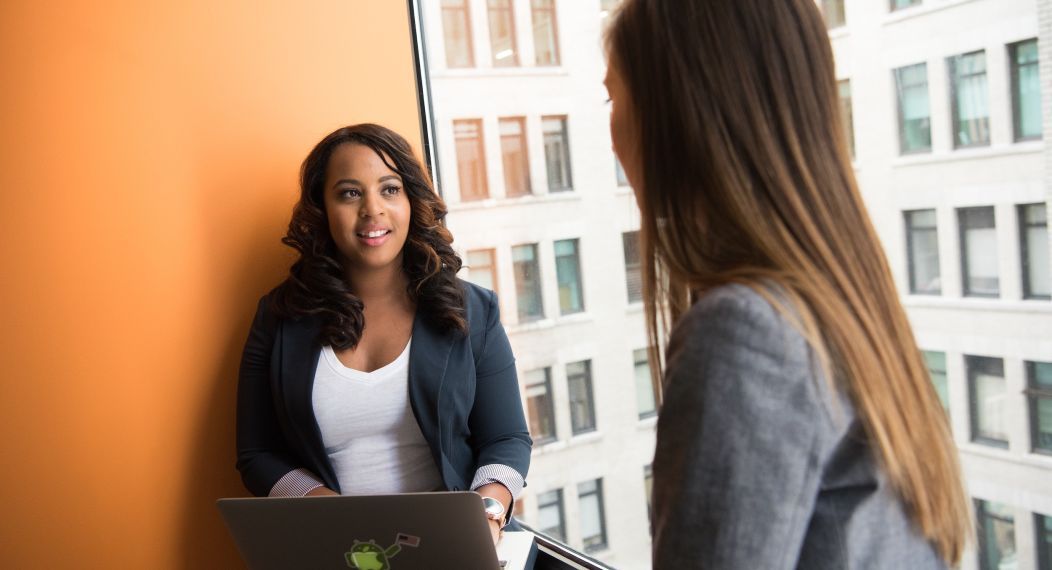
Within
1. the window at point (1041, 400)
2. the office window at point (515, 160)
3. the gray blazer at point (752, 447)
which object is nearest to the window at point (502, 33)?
the office window at point (515, 160)

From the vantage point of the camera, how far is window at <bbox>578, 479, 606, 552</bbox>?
10.1ft

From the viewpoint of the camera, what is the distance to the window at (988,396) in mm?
1732

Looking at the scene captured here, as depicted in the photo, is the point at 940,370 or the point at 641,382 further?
the point at 641,382

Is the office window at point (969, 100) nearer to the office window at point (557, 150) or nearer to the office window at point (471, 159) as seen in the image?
the office window at point (557, 150)

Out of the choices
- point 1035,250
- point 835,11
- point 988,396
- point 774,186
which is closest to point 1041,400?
point 988,396

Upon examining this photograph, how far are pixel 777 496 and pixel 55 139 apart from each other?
6.34 ft

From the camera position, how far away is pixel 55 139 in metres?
1.99

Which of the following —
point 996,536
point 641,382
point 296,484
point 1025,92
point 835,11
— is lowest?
point 996,536

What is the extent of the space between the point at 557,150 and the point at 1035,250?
161cm

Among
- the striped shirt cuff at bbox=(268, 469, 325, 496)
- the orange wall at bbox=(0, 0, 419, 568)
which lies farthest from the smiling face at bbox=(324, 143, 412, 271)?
the striped shirt cuff at bbox=(268, 469, 325, 496)

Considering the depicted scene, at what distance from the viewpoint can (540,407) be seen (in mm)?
3098

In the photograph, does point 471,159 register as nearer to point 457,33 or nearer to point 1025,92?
point 457,33

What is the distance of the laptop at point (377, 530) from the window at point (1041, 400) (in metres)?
1.13

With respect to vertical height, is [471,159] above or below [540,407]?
above
